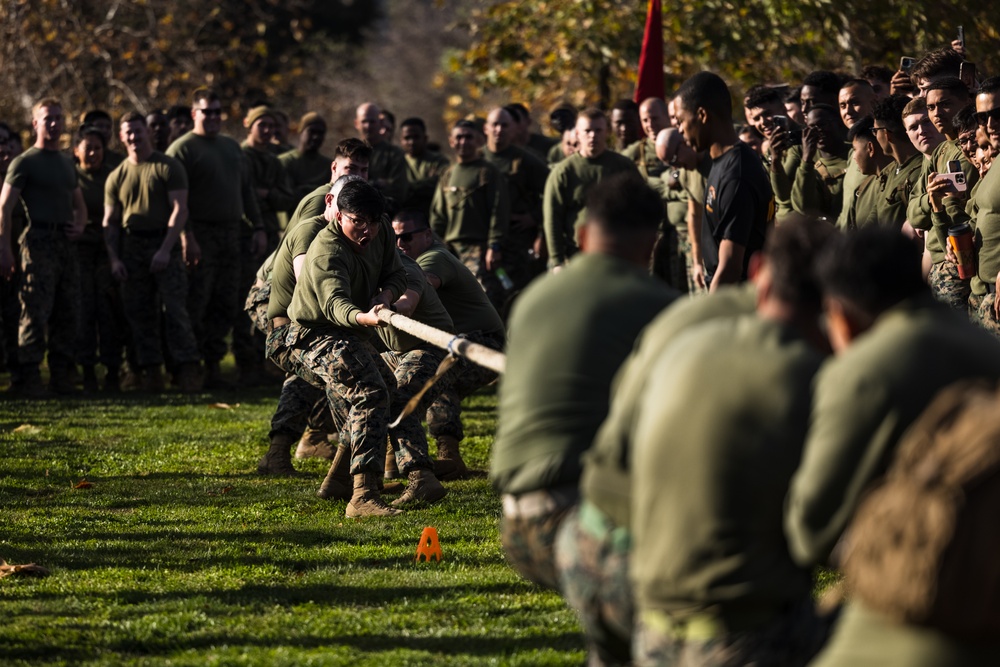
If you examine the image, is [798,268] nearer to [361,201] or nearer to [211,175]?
[361,201]

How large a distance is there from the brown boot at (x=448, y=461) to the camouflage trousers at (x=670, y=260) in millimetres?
4638

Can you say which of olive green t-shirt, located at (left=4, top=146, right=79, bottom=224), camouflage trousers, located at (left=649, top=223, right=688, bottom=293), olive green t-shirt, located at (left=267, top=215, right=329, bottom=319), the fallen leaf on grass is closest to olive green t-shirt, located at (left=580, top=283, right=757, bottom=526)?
the fallen leaf on grass

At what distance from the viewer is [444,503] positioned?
400 inches

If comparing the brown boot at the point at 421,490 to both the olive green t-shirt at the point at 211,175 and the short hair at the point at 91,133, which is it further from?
the short hair at the point at 91,133

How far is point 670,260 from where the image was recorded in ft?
52.4

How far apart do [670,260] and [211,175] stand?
15.7 feet

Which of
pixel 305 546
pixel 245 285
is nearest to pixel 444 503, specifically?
pixel 305 546

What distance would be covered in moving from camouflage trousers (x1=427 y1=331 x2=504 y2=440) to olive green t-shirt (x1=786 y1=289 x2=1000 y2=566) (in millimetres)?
7182

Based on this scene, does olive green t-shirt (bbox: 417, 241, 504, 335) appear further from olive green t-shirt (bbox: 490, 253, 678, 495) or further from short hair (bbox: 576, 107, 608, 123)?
olive green t-shirt (bbox: 490, 253, 678, 495)

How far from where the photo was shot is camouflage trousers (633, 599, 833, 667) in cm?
418

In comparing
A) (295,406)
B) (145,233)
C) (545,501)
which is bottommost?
(295,406)

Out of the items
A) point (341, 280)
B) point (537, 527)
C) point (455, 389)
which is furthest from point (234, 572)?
point (537, 527)

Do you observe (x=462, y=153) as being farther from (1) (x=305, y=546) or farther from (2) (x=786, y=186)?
(1) (x=305, y=546)

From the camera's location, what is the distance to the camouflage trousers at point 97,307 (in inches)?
645
